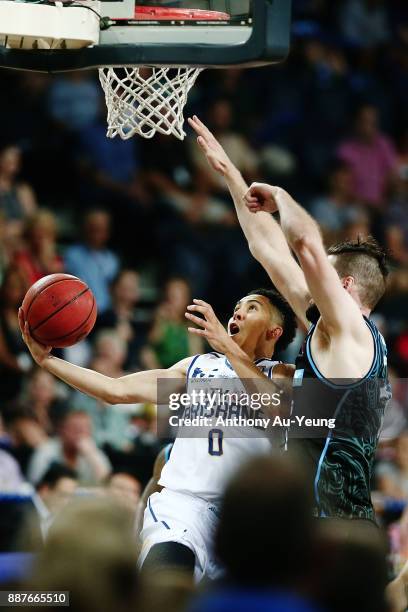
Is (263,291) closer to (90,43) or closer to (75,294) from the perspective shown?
(75,294)

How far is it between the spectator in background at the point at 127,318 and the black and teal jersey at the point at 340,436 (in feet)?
14.5

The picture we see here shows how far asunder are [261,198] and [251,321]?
862 millimetres

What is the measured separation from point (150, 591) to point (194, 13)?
129 inches

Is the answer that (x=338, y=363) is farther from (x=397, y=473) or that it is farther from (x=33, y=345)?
(x=397, y=473)

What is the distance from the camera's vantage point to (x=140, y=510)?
6.27 meters

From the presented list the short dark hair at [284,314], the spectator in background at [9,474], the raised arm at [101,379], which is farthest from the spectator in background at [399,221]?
the raised arm at [101,379]

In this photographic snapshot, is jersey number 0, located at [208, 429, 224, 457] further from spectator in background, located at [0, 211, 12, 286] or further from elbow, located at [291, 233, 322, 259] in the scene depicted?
spectator in background, located at [0, 211, 12, 286]

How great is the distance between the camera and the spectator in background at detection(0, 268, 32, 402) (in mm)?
8438

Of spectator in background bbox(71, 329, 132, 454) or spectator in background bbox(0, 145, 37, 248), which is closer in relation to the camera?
spectator in background bbox(71, 329, 132, 454)

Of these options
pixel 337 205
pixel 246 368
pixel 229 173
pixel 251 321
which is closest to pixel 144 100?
pixel 229 173

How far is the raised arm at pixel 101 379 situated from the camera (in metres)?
5.39

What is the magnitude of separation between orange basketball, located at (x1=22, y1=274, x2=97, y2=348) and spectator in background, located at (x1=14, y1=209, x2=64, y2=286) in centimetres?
334

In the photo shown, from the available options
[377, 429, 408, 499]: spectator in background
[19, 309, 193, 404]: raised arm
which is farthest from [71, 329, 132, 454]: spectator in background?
[19, 309, 193, 404]: raised arm

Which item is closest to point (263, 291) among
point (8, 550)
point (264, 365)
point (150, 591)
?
point (264, 365)
